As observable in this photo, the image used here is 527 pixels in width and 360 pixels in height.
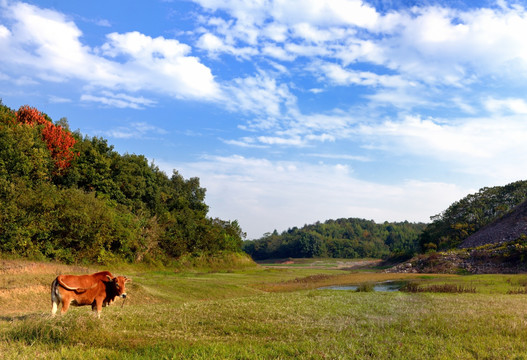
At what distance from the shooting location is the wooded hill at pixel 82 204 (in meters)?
38.5

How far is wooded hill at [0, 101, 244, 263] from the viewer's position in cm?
3853

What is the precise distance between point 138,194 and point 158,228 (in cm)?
825

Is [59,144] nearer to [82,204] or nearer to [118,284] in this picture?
[82,204]

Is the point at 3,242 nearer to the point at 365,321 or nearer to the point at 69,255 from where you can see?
the point at 69,255

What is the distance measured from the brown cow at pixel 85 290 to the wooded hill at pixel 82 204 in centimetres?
2796

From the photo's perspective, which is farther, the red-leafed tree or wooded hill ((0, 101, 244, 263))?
the red-leafed tree

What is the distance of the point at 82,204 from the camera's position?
4316 cm

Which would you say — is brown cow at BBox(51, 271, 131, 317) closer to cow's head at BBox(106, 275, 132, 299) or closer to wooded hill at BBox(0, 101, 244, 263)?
cow's head at BBox(106, 275, 132, 299)

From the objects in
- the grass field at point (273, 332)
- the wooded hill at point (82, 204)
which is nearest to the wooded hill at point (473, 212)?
the wooded hill at point (82, 204)

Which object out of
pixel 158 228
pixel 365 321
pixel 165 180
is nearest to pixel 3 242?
pixel 158 228

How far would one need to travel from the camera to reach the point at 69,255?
40.5 m

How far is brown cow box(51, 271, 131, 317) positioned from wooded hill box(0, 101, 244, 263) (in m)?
28.0

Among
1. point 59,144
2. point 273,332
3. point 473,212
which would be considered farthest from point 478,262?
point 59,144

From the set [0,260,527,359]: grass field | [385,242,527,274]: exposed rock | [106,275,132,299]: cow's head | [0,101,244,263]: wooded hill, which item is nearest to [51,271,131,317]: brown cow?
[106,275,132,299]: cow's head
